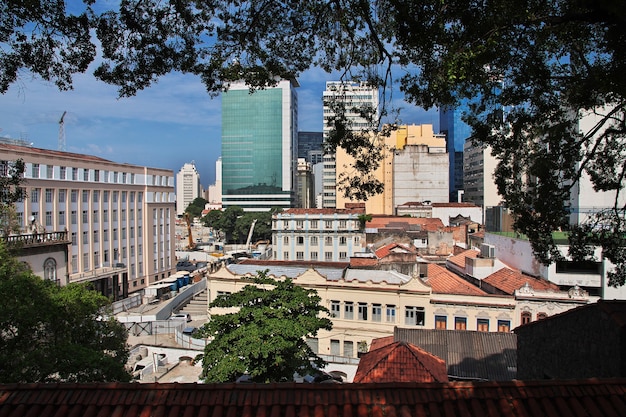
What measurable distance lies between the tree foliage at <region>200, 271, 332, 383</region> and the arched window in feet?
53.3

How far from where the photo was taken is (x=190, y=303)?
37.7 m

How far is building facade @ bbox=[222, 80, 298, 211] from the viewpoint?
106m

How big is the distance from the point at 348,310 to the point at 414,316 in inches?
148

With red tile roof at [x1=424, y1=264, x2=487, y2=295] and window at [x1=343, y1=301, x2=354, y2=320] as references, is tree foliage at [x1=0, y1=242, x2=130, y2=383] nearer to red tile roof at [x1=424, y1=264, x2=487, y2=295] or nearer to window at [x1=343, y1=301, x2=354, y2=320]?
window at [x1=343, y1=301, x2=354, y2=320]

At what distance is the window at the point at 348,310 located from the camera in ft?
80.3

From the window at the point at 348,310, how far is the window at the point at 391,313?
2044mm

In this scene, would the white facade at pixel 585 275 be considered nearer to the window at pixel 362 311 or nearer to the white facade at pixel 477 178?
the window at pixel 362 311

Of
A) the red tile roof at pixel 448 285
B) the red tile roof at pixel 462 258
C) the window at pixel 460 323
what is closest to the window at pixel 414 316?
the red tile roof at pixel 448 285

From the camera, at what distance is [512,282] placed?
2292 cm

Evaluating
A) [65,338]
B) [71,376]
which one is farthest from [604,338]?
[65,338]

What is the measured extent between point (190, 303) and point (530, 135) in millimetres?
33845

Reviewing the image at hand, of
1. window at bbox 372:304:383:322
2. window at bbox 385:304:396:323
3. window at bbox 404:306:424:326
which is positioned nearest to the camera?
window at bbox 404:306:424:326

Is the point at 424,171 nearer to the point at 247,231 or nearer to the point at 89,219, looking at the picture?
the point at 247,231

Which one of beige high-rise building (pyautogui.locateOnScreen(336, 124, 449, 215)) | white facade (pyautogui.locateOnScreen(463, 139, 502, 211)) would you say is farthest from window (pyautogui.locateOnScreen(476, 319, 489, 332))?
white facade (pyautogui.locateOnScreen(463, 139, 502, 211))
